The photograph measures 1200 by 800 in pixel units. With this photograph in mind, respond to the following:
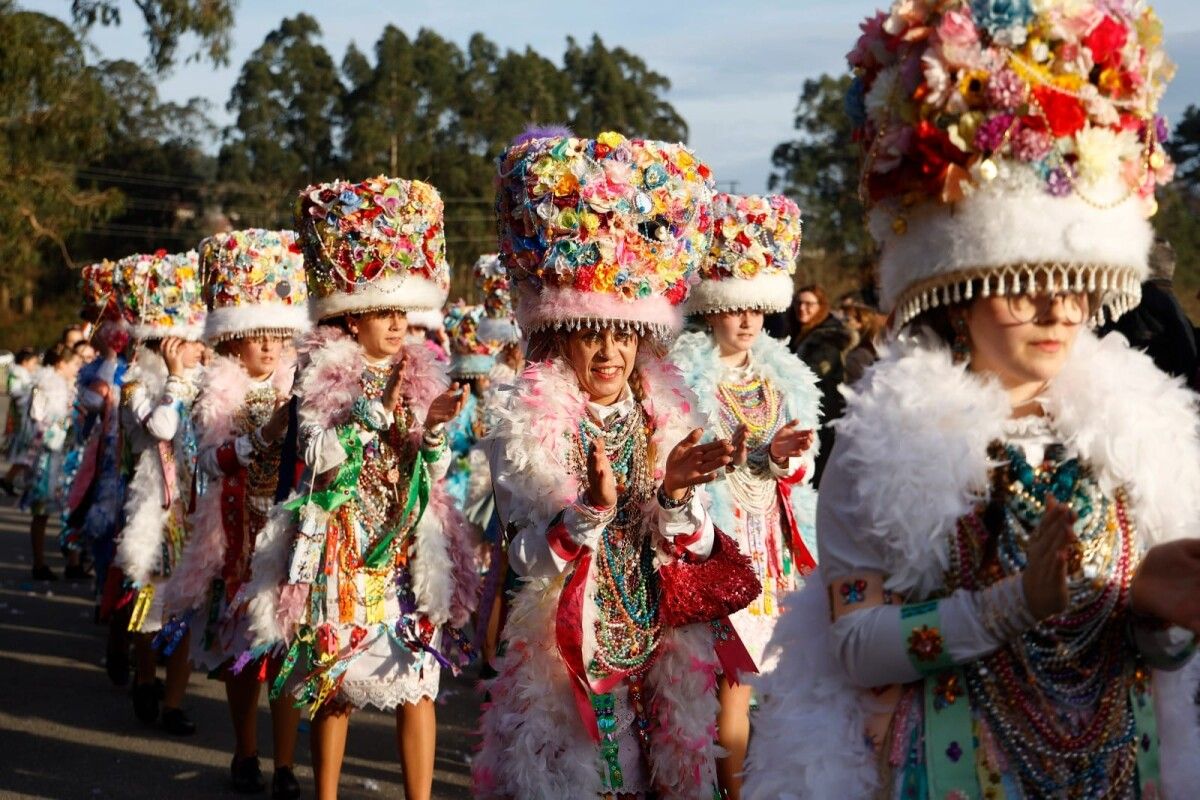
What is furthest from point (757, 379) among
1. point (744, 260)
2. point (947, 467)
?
point (947, 467)

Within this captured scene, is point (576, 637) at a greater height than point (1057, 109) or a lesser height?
lesser

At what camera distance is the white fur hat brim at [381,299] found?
5.90 metres

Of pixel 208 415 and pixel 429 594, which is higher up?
pixel 208 415

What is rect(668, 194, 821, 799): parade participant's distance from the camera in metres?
6.22

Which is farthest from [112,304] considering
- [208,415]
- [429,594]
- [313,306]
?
[429,594]

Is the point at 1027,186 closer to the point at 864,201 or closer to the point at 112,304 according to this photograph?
the point at 864,201

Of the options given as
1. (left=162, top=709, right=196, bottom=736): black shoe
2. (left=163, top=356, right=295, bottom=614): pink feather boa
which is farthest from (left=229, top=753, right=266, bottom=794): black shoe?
(left=162, top=709, right=196, bottom=736): black shoe

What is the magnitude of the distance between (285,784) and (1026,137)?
495 centimetres

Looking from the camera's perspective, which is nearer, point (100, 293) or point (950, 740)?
point (950, 740)

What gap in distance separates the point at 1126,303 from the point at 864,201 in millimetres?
554

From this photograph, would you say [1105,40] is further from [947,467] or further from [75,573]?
[75,573]

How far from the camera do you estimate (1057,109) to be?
266 centimetres

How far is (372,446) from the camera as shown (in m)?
5.84

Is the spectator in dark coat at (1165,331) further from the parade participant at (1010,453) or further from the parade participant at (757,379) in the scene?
the parade participant at (1010,453)
